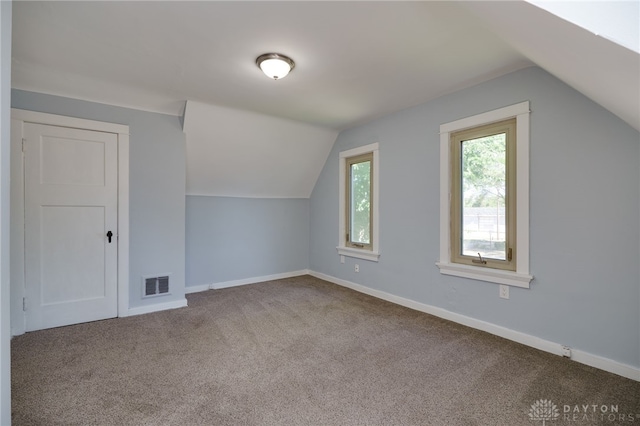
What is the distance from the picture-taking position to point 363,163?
436cm

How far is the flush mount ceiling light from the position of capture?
234cm

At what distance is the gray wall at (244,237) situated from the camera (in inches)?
173

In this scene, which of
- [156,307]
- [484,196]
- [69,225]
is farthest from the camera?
[156,307]

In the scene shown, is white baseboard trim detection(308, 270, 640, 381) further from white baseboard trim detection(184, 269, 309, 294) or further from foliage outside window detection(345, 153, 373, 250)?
white baseboard trim detection(184, 269, 309, 294)

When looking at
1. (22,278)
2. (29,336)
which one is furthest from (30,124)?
(29,336)

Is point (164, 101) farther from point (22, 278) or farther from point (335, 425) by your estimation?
point (335, 425)

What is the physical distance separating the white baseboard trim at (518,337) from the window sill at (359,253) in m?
0.44

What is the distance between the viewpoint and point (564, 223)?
238cm

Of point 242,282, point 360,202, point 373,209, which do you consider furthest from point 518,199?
point 242,282

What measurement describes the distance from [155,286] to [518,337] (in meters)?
3.82

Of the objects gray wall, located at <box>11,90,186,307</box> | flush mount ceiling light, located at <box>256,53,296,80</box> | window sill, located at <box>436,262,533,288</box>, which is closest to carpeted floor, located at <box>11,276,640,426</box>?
window sill, located at <box>436,262,533,288</box>

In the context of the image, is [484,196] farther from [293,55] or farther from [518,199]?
[293,55]

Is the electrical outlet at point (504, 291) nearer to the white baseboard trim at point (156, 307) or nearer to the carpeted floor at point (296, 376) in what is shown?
the carpeted floor at point (296, 376)

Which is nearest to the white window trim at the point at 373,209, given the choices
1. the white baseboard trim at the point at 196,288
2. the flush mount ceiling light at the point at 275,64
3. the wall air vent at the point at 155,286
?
the flush mount ceiling light at the point at 275,64
